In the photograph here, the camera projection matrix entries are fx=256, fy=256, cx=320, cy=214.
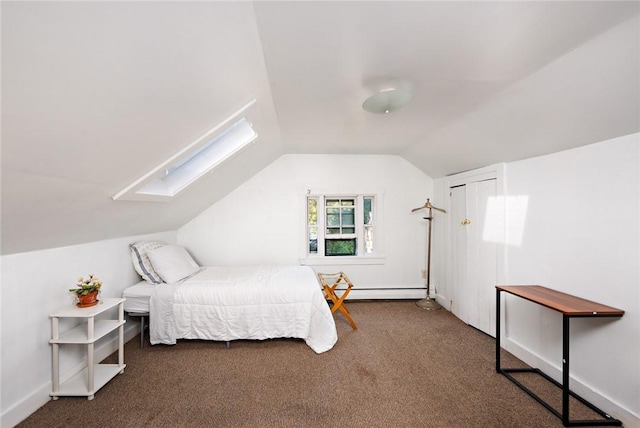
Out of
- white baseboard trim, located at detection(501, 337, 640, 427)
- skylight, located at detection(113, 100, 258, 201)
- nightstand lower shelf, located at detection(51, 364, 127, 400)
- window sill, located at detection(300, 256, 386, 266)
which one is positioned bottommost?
nightstand lower shelf, located at detection(51, 364, 127, 400)

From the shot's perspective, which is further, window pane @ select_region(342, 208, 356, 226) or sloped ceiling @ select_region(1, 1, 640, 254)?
window pane @ select_region(342, 208, 356, 226)

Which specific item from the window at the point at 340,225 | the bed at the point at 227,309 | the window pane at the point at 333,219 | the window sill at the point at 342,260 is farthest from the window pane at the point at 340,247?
the bed at the point at 227,309

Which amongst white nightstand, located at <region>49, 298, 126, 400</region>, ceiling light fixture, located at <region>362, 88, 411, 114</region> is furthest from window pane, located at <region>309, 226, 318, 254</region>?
white nightstand, located at <region>49, 298, 126, 400</region>

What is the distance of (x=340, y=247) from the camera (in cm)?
434

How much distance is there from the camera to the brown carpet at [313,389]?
179 cm

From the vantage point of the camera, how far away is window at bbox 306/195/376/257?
14.1ft

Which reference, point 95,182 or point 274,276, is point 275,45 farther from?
point 274,276

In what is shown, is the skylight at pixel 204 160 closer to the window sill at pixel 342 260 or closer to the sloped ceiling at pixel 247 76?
the sloped ceiling at pixel 247 76

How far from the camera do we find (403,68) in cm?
170

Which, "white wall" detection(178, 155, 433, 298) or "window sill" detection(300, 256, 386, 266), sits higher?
"white wall" detection(178, 155, 433, 298)

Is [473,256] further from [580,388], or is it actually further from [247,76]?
[247,76]

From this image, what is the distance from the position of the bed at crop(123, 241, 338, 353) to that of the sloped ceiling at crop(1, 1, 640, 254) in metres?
0.84

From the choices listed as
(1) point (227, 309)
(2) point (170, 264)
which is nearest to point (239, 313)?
(1) point (227, 309)

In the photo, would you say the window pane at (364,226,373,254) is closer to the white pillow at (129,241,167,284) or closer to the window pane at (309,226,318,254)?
the window pane at (309,226,318,254)
